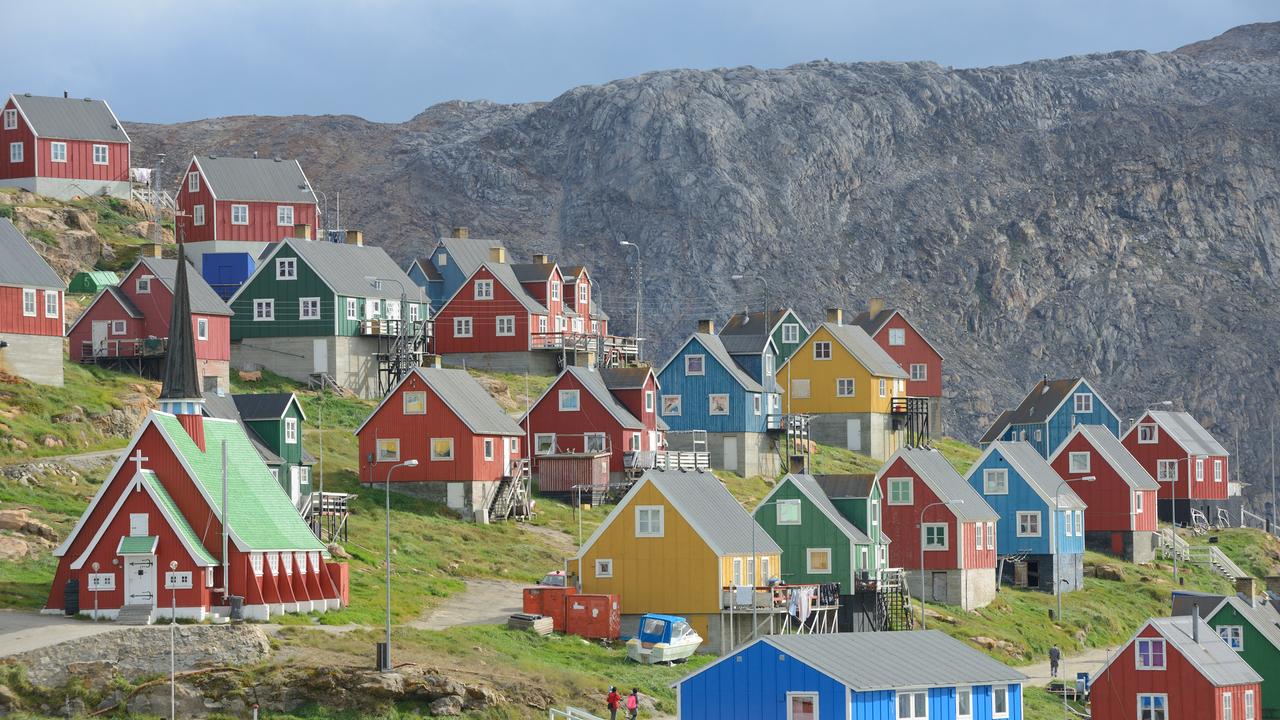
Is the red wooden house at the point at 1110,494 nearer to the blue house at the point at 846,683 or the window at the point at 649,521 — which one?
the window at the point at 649,521

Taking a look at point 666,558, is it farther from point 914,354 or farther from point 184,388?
point 914,354

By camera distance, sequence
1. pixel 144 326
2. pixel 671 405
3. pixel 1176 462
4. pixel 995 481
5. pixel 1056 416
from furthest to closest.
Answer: pixel 1176 462, pixel 1056 416, pixel 671 405, pixel 144 326, pixel 995 481

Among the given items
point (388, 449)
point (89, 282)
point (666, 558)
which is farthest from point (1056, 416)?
point (666, 558)

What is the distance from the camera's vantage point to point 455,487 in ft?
318

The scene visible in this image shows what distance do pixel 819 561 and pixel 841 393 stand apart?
43.4 metres

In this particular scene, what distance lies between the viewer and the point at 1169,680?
249 feet

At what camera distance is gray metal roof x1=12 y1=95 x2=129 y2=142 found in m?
132

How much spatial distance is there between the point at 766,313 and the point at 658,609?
170 feet

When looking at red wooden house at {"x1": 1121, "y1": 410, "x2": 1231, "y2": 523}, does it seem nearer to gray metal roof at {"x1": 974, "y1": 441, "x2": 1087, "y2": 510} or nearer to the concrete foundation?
gray metal roof at {"x1": 974, "y1": 441, "x2": 1087, "y2": 510}

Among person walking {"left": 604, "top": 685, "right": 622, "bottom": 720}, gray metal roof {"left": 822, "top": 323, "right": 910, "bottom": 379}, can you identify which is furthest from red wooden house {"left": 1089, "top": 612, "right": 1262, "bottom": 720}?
gray metal roof {"left": 822, "top": 323, "right": 910, "bottom": 379}

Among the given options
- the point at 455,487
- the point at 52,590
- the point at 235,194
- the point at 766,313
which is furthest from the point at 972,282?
the point at 52,590

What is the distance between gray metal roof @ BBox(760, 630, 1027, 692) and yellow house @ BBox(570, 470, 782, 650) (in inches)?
516

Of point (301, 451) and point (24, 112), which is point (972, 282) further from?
point (301, 451)

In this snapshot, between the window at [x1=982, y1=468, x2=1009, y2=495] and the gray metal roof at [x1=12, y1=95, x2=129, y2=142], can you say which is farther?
the gray metal roof at [x1=12, y1=95, x2=129, y2=142]
